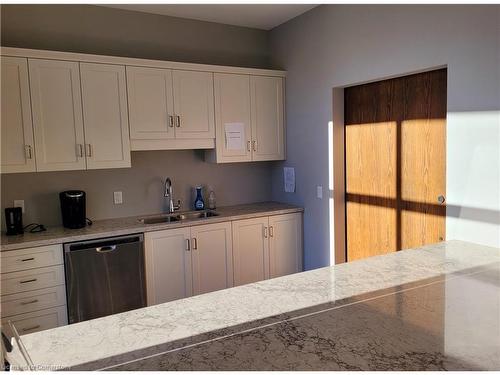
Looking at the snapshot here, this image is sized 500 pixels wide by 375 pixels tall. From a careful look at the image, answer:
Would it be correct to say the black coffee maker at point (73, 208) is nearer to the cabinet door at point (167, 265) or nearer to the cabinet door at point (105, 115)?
the cabinet door at point (105, 115)

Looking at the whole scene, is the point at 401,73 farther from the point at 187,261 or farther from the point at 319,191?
the point at 187,261

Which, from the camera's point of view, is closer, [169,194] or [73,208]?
[73,208]

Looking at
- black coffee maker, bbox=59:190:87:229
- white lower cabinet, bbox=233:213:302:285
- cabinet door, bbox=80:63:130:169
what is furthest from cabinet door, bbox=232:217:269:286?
black coffee maker, bbox=59:190:87:229

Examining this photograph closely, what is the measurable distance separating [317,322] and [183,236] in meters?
2.24

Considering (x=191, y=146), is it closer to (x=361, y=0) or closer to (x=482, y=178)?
(x=361, y=0)

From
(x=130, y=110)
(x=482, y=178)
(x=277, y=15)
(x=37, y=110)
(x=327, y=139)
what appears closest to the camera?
(x=482, y=178)

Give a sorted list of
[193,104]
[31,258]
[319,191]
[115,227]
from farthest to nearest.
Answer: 1. [319,191]
2. [193,104]
3. [115,227]
4. [31,258]

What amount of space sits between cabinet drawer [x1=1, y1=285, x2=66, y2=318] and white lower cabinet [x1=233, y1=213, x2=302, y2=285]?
1.46 meters

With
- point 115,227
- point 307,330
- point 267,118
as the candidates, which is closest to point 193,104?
point 267,118

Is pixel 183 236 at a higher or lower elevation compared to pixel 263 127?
lower

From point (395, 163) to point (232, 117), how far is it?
157cm

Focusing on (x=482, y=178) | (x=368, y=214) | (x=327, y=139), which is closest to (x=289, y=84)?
(x=327, y=139)

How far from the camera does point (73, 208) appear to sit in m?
3.26

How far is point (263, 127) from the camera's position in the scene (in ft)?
13.5
